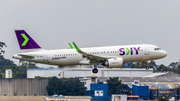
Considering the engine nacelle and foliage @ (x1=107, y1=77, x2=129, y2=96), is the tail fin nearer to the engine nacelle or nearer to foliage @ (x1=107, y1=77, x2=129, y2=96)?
the engine nacelle

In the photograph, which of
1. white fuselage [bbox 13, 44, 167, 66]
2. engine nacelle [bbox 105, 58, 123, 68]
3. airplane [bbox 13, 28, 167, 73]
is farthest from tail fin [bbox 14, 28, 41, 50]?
engine nacelle [bbox 105, 58, 123, 68]

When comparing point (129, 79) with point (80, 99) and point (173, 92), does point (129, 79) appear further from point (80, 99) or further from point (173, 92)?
point (80, 99)

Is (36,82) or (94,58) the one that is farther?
(36,82)

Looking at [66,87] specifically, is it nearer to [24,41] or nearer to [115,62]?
[24,41]

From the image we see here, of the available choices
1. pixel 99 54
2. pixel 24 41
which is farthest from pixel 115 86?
pixel 99 54

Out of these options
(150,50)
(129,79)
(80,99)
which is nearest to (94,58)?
(150,50)

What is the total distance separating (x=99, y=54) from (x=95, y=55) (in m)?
0.85

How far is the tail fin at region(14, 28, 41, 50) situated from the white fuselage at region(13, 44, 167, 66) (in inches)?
46.0

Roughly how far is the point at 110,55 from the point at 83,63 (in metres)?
4.68

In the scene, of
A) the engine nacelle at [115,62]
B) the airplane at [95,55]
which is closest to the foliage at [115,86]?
the airplane at [95,55]

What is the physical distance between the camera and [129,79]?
157 m

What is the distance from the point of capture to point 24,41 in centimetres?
7056

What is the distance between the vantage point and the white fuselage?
67125 mm

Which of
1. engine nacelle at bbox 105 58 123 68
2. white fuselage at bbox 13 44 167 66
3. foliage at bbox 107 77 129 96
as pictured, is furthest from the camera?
foliage at bbox 107 77 129 96
